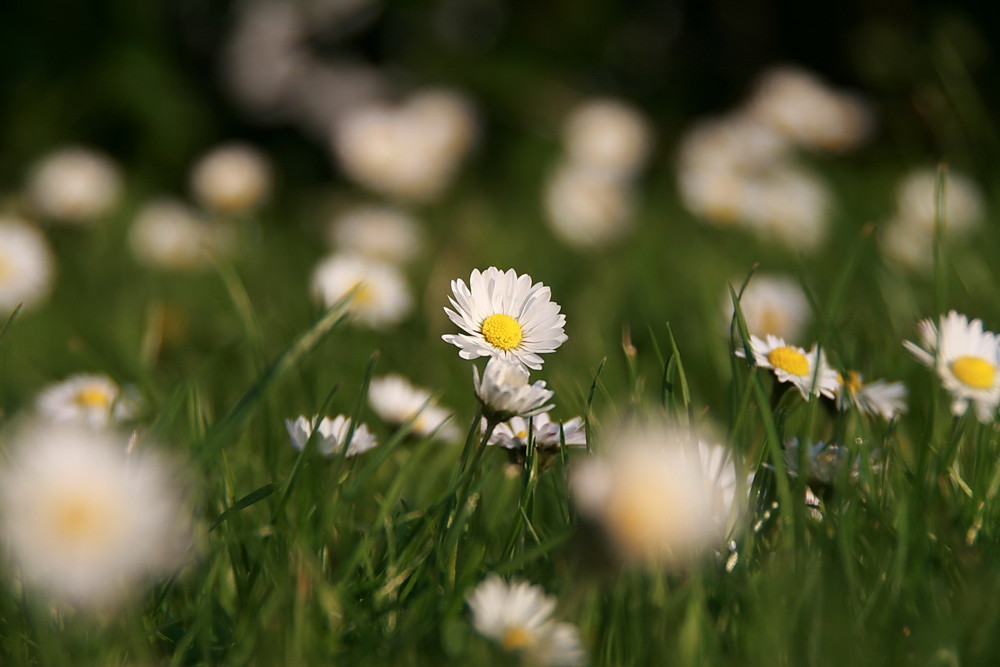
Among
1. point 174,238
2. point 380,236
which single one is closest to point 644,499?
point 380,236

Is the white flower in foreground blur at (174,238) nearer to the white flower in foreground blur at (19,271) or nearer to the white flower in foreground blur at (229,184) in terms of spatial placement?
the white flower in foreground blur at (229,184)

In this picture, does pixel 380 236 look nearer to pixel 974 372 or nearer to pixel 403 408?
pixel 403 408

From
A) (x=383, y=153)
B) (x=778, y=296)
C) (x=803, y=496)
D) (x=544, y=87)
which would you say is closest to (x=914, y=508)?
(x=803, y=496)

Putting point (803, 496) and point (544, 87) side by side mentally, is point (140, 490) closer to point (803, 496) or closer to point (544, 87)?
point (803, 496)

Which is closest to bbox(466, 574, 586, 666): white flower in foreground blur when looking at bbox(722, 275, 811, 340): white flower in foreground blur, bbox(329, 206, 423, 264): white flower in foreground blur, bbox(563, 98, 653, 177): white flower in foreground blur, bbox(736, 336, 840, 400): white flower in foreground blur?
bbox(736, 336, 840, 400): white flower in foreground blur

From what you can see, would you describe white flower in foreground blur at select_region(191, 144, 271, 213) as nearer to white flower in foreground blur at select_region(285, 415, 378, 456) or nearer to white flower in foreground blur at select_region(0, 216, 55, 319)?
white flower in foreground blur at select_region(0, 216, 55, 319)
